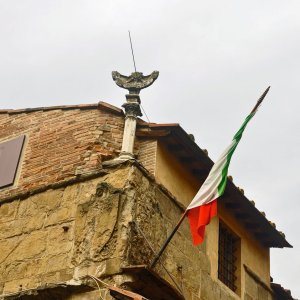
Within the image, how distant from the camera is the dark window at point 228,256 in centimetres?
1112

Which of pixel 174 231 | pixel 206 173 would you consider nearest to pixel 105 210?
pixel 174 231

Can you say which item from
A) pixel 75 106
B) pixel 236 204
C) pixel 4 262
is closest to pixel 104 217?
pixel 4 262

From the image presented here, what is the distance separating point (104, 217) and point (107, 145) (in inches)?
61.9

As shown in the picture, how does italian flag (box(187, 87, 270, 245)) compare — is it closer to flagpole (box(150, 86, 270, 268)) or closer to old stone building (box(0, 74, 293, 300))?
flagpole (box(150, 86, 270, 268))

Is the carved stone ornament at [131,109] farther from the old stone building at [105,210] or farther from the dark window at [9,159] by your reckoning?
the dark window at [9,159]

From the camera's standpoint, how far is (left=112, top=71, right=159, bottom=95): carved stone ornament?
9906mm

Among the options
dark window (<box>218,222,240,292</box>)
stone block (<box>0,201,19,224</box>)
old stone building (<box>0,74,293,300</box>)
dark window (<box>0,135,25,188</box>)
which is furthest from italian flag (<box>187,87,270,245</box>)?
dark window (<box>0,135,25,188</box>)

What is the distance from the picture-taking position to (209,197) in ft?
27.8

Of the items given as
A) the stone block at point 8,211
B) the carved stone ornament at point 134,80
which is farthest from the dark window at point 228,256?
the stone block at point 8,211

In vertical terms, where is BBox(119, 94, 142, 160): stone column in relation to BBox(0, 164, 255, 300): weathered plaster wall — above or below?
above

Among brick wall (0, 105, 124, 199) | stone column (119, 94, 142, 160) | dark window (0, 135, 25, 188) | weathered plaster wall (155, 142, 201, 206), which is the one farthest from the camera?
dark window (0, 135, 25, 188)

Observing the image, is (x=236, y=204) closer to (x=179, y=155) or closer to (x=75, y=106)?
(x=179, y=155)

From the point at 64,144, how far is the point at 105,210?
6.11 feet

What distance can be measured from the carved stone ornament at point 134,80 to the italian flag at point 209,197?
6.08 feet
